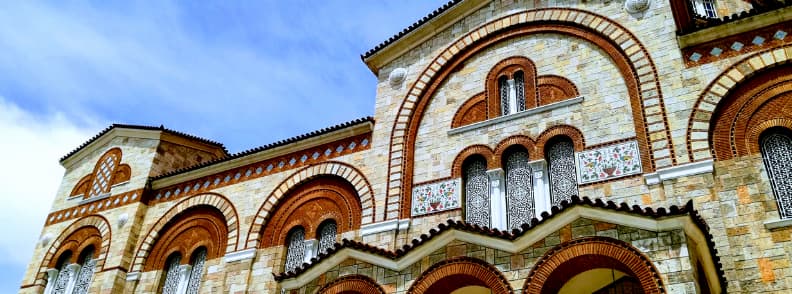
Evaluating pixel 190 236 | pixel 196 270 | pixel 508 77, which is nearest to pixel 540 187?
pixel 508 77

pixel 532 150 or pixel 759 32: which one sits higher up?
pixel 759 32

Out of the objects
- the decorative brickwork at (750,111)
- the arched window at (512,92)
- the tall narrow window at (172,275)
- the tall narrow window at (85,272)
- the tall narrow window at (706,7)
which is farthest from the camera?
the tall narrow window at (706,7)

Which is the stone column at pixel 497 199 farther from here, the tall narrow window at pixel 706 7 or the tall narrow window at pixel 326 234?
the tall narrow window at pixel 706 7

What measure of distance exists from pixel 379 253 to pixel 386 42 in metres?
6.78

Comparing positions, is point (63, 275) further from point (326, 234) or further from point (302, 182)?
point (326, 234)

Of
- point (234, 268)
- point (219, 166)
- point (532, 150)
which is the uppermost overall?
point (219, 166)

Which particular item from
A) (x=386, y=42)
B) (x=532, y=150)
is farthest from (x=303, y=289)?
(x=386, y=42)

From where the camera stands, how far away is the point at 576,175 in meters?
11.2

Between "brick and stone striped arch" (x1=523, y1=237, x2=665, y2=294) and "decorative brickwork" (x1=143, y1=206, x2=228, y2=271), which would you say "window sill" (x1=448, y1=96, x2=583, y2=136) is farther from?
"decorative brickwork" (x1=143, y1=206, x2=228, y2=271)

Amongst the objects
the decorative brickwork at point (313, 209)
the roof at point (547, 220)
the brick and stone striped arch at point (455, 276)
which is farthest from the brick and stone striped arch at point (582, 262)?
the decorative brickwork at point (313, 209)

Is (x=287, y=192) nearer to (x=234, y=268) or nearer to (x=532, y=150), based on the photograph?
(x=234, y=268)

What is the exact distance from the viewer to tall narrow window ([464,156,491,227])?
466 inches

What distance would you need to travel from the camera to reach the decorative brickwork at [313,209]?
1377 cm

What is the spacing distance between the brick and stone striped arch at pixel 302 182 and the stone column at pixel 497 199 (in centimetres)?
266
